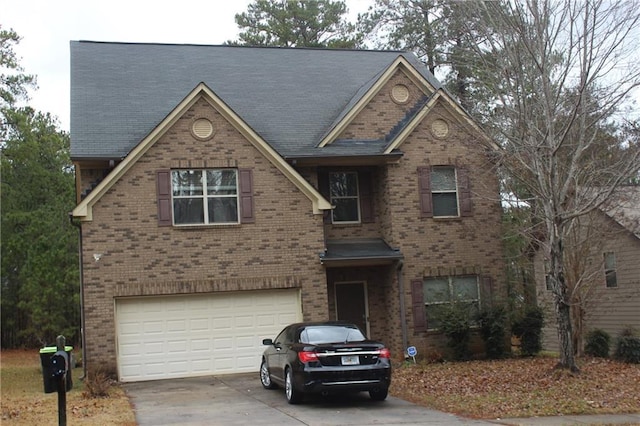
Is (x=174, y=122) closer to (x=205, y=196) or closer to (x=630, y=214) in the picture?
(x=205, y=196)

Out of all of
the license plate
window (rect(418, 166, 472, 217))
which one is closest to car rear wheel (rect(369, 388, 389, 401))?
the license plate

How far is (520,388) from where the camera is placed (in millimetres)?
14852

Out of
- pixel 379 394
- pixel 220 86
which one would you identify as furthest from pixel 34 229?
pixel 379 394

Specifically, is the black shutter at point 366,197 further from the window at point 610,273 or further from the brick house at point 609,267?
the window at point 610,273

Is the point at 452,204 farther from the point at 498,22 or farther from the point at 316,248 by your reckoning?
the point at 498,22

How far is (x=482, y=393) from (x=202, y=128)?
10.2 meters

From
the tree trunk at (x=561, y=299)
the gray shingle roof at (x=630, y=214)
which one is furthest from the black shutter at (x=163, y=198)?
the gray shingle roof at (x=630, y=214)

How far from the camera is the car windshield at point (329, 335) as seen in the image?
13.8 metres

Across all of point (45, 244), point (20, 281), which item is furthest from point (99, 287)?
point (20, 281)

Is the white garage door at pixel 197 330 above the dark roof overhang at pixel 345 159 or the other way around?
the other way around

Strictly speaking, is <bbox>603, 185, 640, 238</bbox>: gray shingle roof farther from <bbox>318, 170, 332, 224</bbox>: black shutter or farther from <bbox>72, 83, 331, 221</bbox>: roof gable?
<bbox>72, 83, 331, 221</bbox>: roof gable

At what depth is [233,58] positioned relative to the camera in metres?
26.0

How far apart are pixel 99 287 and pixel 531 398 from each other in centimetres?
1078

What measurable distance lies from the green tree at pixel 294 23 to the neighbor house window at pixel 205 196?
2487 centimetres
